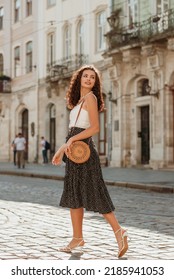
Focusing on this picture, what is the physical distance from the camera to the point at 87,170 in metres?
6.06

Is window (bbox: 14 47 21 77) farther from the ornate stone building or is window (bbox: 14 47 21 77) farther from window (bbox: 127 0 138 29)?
window (bbox: 127 0 138 29)

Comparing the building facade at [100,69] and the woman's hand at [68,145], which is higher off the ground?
the building facade at [100,69]

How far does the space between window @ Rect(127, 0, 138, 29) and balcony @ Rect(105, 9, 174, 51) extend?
1.08 feet

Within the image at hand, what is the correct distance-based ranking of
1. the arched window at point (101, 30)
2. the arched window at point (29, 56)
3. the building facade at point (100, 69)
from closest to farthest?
the building facade at point (100, 69)
the arched window at point (101, 30)
the arched window at point (29, 56)

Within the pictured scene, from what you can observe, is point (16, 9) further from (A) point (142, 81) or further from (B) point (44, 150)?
(A) point (142, 81)

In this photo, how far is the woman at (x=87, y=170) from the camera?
19.8ft

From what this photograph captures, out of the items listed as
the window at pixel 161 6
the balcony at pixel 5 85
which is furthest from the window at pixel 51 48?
the window at pixel 161 6

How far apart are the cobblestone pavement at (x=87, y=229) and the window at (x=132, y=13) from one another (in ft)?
51.6

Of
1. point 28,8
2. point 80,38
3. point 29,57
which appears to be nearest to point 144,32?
point 80,38

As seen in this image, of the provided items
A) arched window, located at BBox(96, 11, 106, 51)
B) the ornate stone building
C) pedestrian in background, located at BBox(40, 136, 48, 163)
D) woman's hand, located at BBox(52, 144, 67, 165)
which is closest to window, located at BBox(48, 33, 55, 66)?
pedestrian in background, located at BBox(40, 136, 48, 163)

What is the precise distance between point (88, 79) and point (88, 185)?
997 mm

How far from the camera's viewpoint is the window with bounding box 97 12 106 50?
3168 cm

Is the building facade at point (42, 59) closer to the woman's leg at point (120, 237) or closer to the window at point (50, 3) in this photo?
the window at point (50, 3)

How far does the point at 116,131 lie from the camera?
97.8 feet
